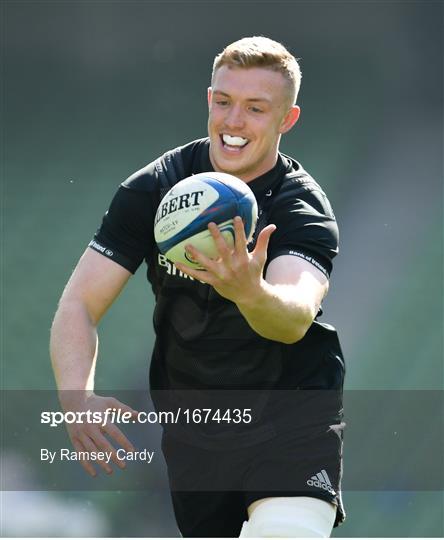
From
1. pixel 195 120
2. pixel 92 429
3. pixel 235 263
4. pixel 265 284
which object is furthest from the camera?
pixel 195 120

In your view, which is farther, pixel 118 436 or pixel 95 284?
pixel 95 284

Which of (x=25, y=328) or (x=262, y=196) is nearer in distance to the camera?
(x=262, y=196)

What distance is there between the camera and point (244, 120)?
14.2 feet

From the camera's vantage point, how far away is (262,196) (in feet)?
14.3

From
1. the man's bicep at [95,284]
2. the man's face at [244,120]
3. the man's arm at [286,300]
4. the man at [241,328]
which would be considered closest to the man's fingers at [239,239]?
the man's arm at [286,300]

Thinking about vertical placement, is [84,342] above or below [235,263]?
below

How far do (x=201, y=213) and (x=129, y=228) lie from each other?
2.70ft

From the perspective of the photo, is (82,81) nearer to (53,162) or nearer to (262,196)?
(53,162)

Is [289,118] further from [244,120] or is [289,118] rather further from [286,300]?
[286,300]

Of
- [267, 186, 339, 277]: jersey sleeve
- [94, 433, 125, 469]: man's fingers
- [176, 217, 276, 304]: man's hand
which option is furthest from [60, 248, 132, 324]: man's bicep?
[176, 217, 276, 304]: man's hand

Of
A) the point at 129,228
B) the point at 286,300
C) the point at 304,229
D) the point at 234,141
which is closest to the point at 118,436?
the point at 286,300

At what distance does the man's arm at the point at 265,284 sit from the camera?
3.34m

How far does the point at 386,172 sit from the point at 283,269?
156 inches

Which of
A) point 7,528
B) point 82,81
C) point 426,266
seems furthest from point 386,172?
point 7,528
